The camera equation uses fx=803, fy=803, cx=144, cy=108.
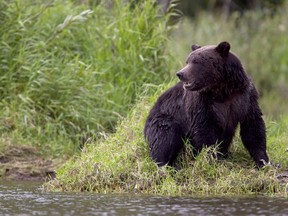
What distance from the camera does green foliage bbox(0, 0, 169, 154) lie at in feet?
32.2

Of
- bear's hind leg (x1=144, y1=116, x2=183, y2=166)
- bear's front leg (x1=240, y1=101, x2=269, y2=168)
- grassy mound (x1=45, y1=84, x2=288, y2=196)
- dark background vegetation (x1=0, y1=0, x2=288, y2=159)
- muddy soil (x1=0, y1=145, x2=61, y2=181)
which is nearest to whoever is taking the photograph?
grassy mound (x1=45, y1=84, x2=288, y2=196)

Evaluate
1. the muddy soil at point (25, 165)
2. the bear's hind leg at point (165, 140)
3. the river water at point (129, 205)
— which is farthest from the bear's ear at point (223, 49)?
the muddy soil at point (25, 165)

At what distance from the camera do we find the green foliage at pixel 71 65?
9.80 meters

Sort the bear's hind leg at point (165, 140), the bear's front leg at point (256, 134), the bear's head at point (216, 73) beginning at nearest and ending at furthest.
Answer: the bear's head at point (216, 73) < the bear's front leg at point (256, 134) < the bear's hind leg at point (165, 140)

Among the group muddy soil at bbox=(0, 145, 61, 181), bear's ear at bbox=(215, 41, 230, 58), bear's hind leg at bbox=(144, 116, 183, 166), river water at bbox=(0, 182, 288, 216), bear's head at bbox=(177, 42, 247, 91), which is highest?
bear's ear at bbox=(215, 41, 230, 58)

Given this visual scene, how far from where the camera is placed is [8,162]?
30.3 feet

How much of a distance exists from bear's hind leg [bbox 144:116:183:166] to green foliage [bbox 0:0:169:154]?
208cm

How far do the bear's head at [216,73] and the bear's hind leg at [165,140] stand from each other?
50 cm

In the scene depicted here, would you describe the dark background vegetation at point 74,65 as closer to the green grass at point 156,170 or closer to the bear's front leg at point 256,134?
the green grass at point 156,170

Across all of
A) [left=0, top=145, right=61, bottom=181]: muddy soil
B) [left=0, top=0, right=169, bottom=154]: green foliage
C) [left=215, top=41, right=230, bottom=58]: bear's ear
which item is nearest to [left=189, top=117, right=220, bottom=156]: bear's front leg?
[left=215, top=41, right=230, bottom=58]: bear's ear

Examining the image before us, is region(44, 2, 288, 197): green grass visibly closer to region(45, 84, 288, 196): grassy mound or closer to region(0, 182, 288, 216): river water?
region(45, 84, 288, 196): grassy mound

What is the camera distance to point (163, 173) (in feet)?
24.5

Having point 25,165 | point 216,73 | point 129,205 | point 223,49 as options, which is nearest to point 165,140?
point 216,73

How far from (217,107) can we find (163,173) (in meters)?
0.79
